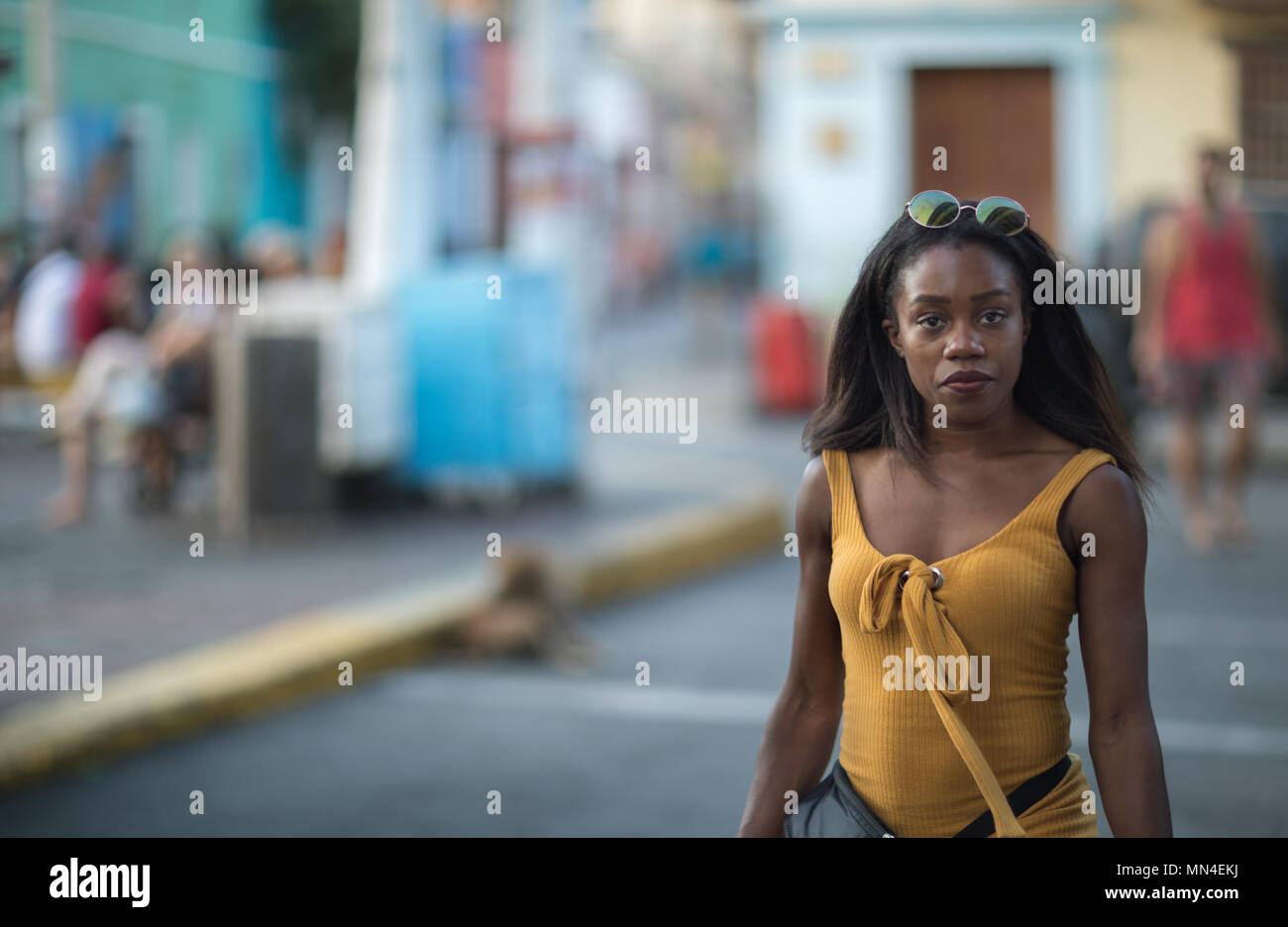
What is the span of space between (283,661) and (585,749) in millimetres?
1319

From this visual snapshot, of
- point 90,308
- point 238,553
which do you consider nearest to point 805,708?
point 238,553

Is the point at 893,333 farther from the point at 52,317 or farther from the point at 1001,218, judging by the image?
the point at 52,317

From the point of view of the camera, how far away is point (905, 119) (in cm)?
2216

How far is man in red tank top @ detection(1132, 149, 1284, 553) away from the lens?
990 cm

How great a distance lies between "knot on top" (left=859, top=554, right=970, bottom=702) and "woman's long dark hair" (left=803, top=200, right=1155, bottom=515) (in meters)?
0.14

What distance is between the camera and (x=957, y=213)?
2424 millimetres

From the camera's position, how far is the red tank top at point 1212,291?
991 centimetres

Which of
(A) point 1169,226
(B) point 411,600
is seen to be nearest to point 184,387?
(B) point 411,600

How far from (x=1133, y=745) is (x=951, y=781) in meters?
Answer: 0.23

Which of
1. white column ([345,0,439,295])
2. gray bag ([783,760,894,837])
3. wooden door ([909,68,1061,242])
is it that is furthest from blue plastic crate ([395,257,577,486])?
wooden door ([909,68,1061,242])

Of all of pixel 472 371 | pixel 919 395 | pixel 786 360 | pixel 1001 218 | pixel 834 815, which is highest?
pixel 786 360

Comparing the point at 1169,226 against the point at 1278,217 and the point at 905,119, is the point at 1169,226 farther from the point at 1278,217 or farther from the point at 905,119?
the point at 905,119

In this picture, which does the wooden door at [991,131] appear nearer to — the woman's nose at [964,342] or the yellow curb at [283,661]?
the yellow curb at [283,661]

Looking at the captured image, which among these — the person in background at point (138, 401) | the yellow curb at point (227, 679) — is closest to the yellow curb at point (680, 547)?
the yellow curb at point (227, 679)
